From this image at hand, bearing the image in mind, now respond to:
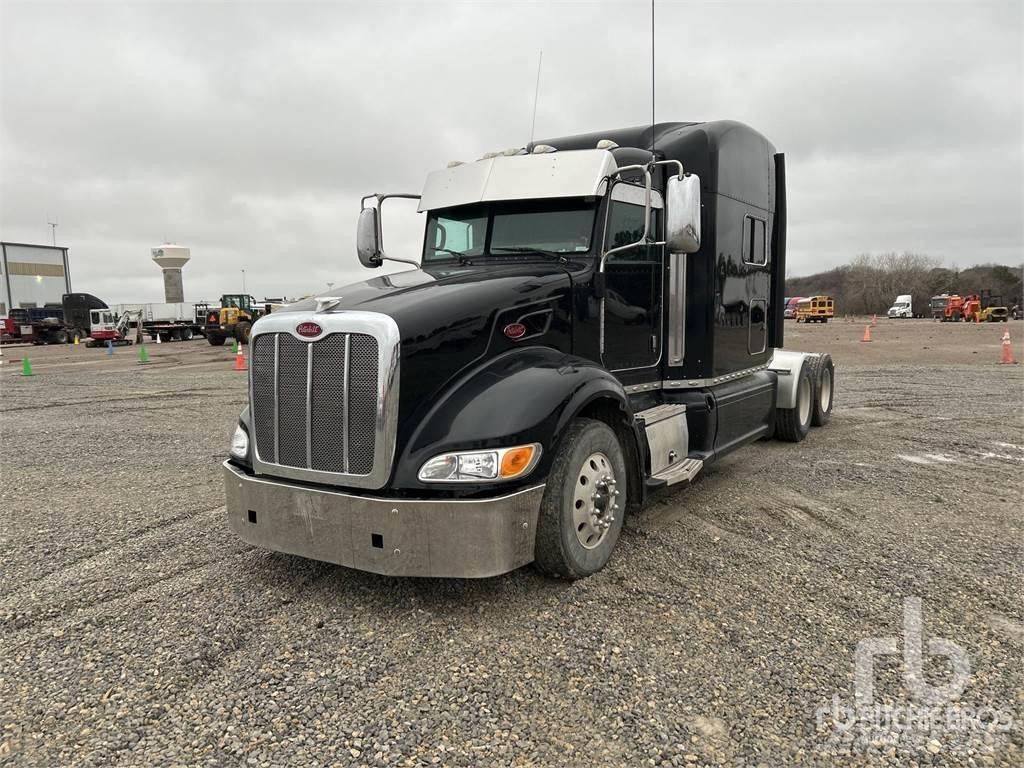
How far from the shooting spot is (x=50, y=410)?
1131cm

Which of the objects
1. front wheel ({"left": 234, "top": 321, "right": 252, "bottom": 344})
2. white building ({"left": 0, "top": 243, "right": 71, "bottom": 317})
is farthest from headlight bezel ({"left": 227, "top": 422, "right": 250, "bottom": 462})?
white building ({"left": 0, "top": 243, "right": 71, "bottom": 317})

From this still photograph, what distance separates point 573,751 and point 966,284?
100 m

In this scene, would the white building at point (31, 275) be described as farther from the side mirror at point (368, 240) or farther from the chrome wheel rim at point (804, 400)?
the chrome wheel rim at point (804, 400)

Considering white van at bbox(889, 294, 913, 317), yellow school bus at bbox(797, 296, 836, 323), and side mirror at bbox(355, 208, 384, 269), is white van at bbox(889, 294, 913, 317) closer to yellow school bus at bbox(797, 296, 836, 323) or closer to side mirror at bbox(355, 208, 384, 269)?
yellow school bus at bbox(797, 296, 836, 323)

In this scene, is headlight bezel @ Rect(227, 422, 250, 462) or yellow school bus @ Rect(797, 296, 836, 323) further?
yellow school bus @ Rect(797, 296, 836, 323)

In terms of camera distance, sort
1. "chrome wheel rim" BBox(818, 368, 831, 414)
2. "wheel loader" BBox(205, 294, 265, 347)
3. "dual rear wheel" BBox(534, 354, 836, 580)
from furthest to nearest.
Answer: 1. "wheel loader" BBox(205, 294, 265, 347)
2. "chrome wheel rim" BBox(818, 368, 831, 414)
3. "dual rear wheel" BBox(534, 354, 836, 580)

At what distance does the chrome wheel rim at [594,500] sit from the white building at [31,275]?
250ft

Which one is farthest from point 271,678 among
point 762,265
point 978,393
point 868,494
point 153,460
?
point 978,393

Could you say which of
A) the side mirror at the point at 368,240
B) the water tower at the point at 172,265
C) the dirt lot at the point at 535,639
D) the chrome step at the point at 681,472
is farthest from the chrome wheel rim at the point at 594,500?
the water tower at the point at 172,265

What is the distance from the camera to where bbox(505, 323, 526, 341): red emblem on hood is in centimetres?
378

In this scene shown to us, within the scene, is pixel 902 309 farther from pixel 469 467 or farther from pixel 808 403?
pixel 469 467

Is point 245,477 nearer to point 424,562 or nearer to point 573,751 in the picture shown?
point 424,562

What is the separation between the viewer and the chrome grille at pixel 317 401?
3.28 meters

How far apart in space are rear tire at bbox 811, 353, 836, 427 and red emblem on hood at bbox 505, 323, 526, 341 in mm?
5479
